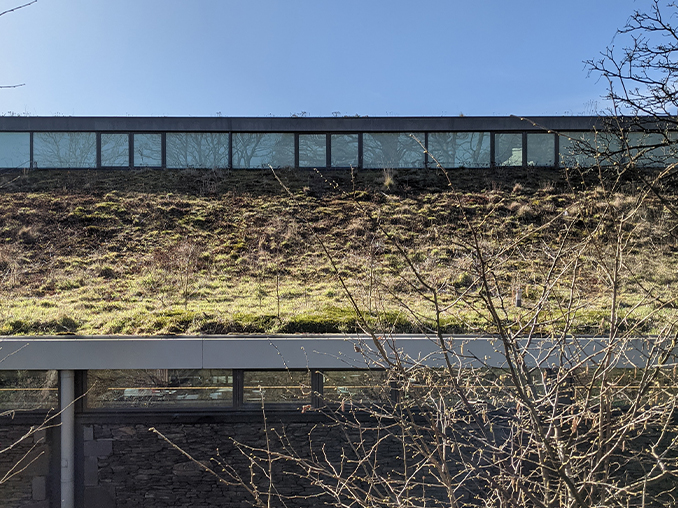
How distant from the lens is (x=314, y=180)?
15.3 metres

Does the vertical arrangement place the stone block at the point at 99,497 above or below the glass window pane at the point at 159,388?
below

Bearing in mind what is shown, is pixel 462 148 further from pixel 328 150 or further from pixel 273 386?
pixel 273 386

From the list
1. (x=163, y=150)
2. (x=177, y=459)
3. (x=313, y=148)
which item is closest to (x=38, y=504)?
(x=177, y=459)

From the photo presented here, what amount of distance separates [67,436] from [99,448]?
1.27 ft

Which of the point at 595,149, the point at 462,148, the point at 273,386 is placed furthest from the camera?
the point at 462,148

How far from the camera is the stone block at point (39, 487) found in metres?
5.48

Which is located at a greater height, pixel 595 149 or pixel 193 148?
pixel 193 148

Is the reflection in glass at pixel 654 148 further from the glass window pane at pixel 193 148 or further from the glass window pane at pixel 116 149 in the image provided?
the glass window pane at pixel 116 149

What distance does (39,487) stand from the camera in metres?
5.48

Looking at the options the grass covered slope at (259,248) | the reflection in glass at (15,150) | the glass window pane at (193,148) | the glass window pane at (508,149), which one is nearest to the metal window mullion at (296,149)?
the grass covered slope at (259,248)

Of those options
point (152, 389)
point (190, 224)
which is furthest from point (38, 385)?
point (190, 224)

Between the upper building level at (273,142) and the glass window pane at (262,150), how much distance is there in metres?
0.04

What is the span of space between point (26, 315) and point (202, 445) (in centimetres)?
414

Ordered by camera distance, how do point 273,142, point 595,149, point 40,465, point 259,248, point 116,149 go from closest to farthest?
point 595,149
point 40,465
point 259,248
point 116,149
point 273,142
